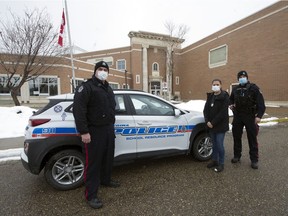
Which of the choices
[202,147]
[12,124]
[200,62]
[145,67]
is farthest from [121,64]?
[202,147]

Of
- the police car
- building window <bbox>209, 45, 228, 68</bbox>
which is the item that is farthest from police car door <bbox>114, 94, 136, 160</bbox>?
building window <bbox>209, 45, 228, 68</bbox>

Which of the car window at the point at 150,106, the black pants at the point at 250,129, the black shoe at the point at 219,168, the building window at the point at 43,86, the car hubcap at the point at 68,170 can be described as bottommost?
the black shoe at the point at 219,168

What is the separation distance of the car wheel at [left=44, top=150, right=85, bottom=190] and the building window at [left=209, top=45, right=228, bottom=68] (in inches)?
1062

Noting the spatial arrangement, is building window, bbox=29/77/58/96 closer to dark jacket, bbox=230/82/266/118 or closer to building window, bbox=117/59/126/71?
building window, bbox=117/59/126/71

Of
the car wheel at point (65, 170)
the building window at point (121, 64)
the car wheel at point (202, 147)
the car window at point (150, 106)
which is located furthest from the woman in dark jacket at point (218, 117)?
the building window at point (121, 64)

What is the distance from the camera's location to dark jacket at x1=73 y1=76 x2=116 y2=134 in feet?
7.91

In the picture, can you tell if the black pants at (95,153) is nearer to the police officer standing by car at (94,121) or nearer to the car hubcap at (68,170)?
the police officer standing by car at (94,121)

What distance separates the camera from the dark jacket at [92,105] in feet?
7.91

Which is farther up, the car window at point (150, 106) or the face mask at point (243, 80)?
the face mask at point (243, 80)

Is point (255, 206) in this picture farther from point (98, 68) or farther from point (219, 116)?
point (98, 68)

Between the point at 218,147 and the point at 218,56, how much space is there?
1054 inches

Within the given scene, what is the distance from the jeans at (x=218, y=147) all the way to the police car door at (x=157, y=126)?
0.57 metres

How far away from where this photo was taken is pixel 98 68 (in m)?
2.75

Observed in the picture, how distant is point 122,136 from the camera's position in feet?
10.9
